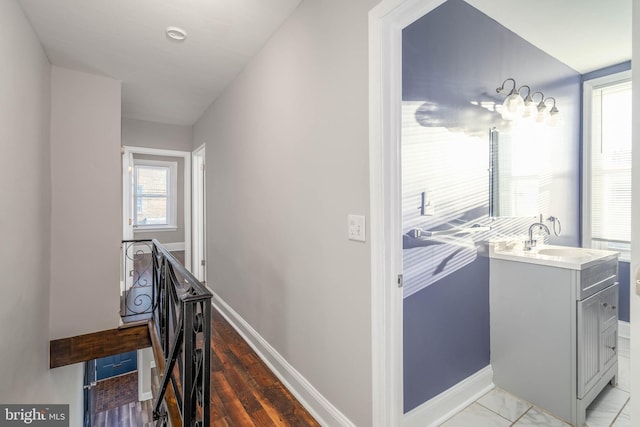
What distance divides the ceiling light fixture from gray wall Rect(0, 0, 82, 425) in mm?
859

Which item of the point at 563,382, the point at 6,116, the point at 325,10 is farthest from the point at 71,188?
the point at 563,382

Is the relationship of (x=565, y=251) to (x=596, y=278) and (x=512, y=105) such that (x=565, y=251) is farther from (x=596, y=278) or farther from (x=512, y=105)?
(x=512, y=105)

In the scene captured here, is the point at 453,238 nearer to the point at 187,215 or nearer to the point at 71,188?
the point at 71,188

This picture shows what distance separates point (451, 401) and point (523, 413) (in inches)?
18.1

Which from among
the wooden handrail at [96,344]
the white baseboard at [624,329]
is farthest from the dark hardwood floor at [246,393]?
the white baseboard at [624,329]

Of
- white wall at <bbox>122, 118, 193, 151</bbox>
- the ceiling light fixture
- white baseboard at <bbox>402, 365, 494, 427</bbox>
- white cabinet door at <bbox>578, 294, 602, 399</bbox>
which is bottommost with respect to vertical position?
white baseboard at <bbox>402, 365, 494, 427</bbox>

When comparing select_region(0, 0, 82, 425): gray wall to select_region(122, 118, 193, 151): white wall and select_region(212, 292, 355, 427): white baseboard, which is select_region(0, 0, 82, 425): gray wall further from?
select_region(122, 118, 193, 151): white wall

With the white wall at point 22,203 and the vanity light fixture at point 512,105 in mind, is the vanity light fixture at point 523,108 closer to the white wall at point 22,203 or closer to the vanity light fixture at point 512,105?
the vanity light fixture at point 512,105

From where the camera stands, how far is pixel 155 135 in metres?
4.59

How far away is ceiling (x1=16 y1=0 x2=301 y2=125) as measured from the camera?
198cm

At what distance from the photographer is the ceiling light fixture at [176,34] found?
2.21m

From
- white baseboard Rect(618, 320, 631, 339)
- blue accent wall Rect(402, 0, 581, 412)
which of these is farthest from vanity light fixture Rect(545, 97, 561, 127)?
white baseboard Rect(618, 320, 631, 339)

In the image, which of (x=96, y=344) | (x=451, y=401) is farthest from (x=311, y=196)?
(x=96, y=344)

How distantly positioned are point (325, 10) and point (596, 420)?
2.91 m
